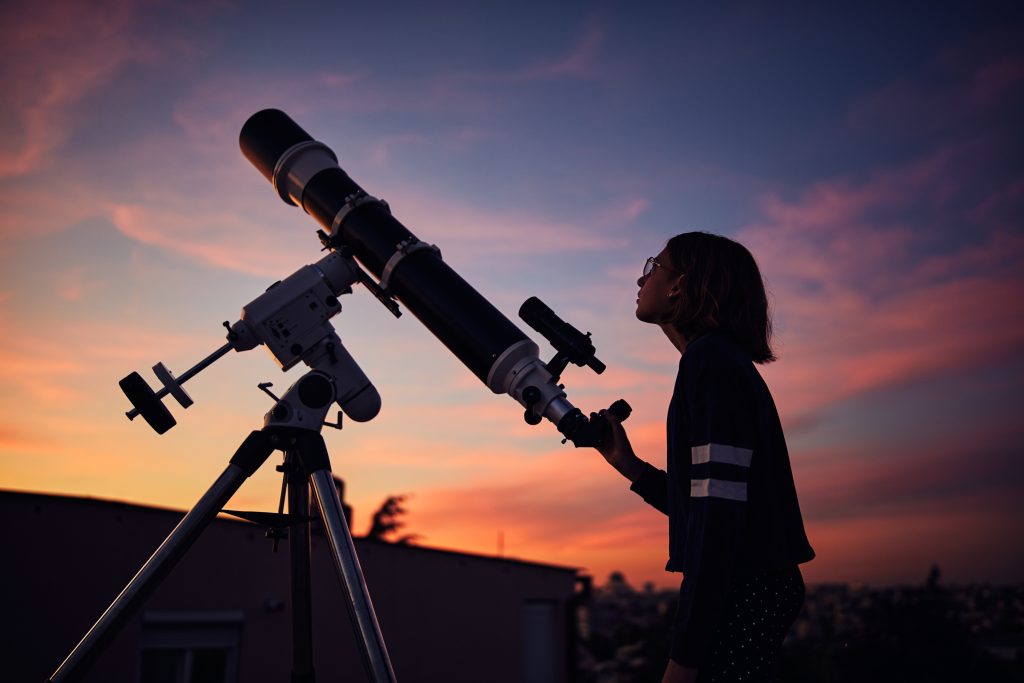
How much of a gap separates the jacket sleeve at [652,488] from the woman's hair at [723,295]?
0.53m

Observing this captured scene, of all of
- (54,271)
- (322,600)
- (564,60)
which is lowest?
(322,600)

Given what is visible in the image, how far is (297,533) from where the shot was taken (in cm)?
329

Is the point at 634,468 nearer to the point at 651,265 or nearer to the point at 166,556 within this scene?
the point at 651,265

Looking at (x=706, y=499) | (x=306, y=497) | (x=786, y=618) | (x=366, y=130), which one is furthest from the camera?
(x=366, y=130)

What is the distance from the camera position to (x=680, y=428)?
80.7 inches

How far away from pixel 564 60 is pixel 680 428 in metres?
6.08

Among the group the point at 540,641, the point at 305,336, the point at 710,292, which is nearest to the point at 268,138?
the point at 305,336

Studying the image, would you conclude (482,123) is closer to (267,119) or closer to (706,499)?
(267,119)

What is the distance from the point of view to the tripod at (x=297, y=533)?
2.63 metres

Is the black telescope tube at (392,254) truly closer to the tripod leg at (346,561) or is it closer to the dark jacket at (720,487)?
the tripod leg at (346,561)

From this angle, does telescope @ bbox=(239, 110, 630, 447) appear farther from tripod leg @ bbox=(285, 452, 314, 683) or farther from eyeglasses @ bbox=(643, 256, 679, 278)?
tripod leg @ bbox=(285, 452, 314, 683)

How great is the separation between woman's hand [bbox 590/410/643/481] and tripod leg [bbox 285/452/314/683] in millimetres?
1361

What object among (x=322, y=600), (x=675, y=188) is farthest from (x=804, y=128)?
(x=322, y=600)

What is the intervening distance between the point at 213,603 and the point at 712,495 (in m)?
9.53
